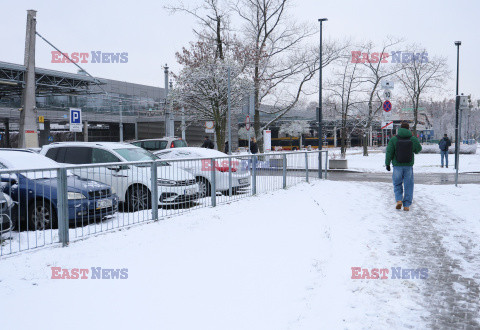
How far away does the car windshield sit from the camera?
9930 mm

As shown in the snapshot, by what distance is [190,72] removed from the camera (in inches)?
904

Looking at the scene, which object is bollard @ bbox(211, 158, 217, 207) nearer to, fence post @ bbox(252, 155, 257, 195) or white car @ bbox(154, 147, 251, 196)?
white car @ bbox(154, 147, 251, 196)

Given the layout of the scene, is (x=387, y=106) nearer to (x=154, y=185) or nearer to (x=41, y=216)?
(x=154, y=185)

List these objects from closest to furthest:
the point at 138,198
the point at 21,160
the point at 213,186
Answer: the point at 138,198 → the point at 21,160 → the point at 213,186

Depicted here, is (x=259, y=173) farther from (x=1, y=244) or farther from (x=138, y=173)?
(x=1, y=244)

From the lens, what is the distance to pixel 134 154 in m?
10.3

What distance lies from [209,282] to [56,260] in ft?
6.57

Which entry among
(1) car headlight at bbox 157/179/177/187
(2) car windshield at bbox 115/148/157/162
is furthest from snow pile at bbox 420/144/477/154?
(1) car headlight at bbox 157/179/177/187

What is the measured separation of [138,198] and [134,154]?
3473 mm

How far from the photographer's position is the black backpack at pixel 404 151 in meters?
9.05

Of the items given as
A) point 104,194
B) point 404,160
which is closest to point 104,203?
point 104,194

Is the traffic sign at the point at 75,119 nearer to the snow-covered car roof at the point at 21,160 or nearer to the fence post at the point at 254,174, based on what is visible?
the snow-covered car roof at the point at 21,160

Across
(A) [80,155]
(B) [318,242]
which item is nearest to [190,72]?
(A) [80,155]

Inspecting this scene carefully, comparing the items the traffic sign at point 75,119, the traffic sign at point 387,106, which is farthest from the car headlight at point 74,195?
the traffic sign at point 75,119
